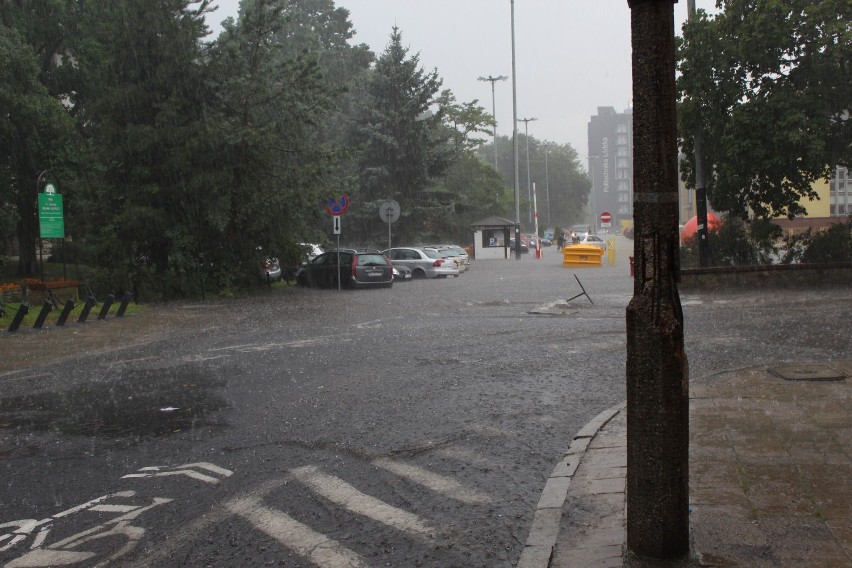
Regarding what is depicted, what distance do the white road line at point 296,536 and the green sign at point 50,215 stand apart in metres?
16.8

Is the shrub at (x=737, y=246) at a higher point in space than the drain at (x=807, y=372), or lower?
higher

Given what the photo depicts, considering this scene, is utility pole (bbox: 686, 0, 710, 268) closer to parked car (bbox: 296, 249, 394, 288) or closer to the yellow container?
parked car (bbox: 296, 249, 394, 288)

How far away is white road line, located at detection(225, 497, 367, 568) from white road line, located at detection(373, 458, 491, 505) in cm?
105

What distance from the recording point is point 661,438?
3.96m

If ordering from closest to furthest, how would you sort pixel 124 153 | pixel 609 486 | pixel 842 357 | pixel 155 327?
1. pixel 609 486
2. pixel 842 357
3. pixel 155 327
4. pixel 124 153

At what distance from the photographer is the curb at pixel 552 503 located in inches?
170

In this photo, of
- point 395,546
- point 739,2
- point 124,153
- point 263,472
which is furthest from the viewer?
point 124,153

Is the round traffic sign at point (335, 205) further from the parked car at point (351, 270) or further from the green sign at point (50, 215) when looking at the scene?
the green sign at point (50, 215)

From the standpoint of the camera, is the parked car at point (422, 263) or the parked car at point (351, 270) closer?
the parked car at point (351, 270)

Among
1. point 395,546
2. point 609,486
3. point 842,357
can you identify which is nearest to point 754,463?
point 609,486

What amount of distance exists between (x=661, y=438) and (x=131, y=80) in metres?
24.5

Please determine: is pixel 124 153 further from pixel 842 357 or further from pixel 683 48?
pixel 842 357

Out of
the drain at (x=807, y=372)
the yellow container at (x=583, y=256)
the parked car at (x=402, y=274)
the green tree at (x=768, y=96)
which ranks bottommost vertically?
the drain at (x=807, y=372)

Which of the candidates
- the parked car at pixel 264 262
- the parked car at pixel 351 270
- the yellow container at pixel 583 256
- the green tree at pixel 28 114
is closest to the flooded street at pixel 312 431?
the parked car at pixel 264 262
